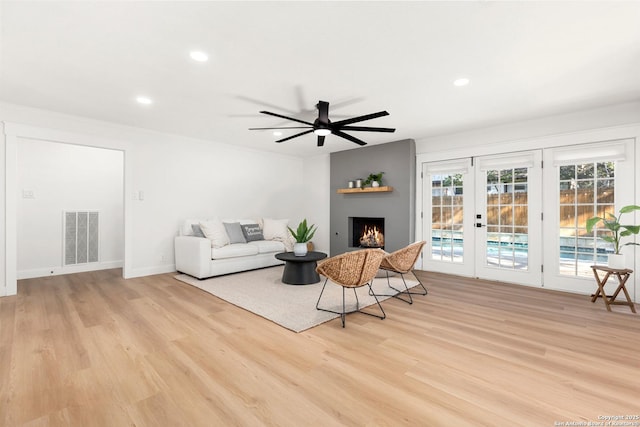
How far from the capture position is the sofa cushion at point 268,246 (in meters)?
5.35

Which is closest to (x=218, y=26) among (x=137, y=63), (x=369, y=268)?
(x=137, y=63)

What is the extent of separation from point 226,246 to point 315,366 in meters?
3.30

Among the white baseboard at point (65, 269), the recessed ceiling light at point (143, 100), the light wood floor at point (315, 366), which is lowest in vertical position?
the light wood floor at point (315, 366)

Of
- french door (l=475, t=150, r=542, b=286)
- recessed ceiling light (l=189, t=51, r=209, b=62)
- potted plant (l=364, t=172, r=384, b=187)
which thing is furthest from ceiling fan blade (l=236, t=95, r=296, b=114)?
french door (l=475, t=150, r=542, b=286)

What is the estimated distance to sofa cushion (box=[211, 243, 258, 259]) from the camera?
4.72 meters

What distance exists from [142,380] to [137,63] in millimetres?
2592

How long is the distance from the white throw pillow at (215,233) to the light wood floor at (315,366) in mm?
1516

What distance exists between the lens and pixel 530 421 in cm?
156

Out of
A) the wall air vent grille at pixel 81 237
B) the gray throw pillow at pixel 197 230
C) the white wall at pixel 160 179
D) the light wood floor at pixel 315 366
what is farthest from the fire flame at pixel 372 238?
the wall air vent grille at pixel 81 237

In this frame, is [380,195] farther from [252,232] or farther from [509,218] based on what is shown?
[252,232]

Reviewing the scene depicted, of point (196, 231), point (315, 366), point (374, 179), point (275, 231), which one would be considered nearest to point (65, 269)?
point (196, 231)

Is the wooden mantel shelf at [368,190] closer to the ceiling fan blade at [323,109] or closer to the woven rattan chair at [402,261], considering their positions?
the woven rattan chair at [402,261]

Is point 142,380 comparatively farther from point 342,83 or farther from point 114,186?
point 114,186

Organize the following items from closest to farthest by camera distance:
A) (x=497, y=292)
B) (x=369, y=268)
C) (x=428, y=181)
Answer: (x=369, y=268) → (x=497, y=292) → (x=428, y=181)
